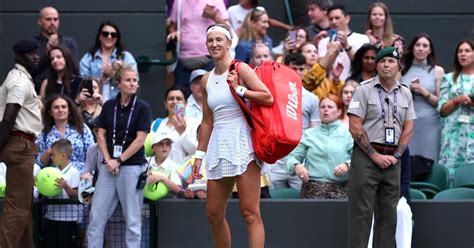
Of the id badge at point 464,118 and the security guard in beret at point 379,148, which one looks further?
→ the id badge at point 464,118

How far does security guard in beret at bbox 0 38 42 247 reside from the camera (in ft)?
39.6

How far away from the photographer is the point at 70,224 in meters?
13.0

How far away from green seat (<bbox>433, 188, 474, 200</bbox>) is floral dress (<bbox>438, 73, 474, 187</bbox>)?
2.36 ft

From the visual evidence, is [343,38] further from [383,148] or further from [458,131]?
[383,148]

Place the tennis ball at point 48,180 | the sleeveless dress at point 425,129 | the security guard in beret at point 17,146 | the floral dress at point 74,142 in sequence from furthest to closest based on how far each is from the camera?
1. the sleeveless dress at point 425,129
2. the floral dress at point 74,142
3. the tennis ball at point 48,180
4. the security guard in beret at point 17,146

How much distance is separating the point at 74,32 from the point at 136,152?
13.5 ft

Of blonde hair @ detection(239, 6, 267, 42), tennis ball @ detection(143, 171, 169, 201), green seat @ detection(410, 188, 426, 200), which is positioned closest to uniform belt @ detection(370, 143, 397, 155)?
green seat @ detection(410, 188, 426, 200)

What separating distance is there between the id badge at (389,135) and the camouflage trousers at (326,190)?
130 centimetres

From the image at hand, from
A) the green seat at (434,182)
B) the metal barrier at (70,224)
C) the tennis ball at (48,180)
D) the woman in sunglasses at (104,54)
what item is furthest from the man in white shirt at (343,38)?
the tennis ball at (48,180)

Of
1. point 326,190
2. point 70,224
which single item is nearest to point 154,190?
point 70,224

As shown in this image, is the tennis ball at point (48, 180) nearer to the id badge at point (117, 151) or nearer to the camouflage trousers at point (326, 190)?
the id badge at point (117, 151)

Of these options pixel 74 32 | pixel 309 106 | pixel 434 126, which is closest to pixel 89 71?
pixel 74 32

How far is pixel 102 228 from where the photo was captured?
12477mm

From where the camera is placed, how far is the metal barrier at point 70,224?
1285cm
